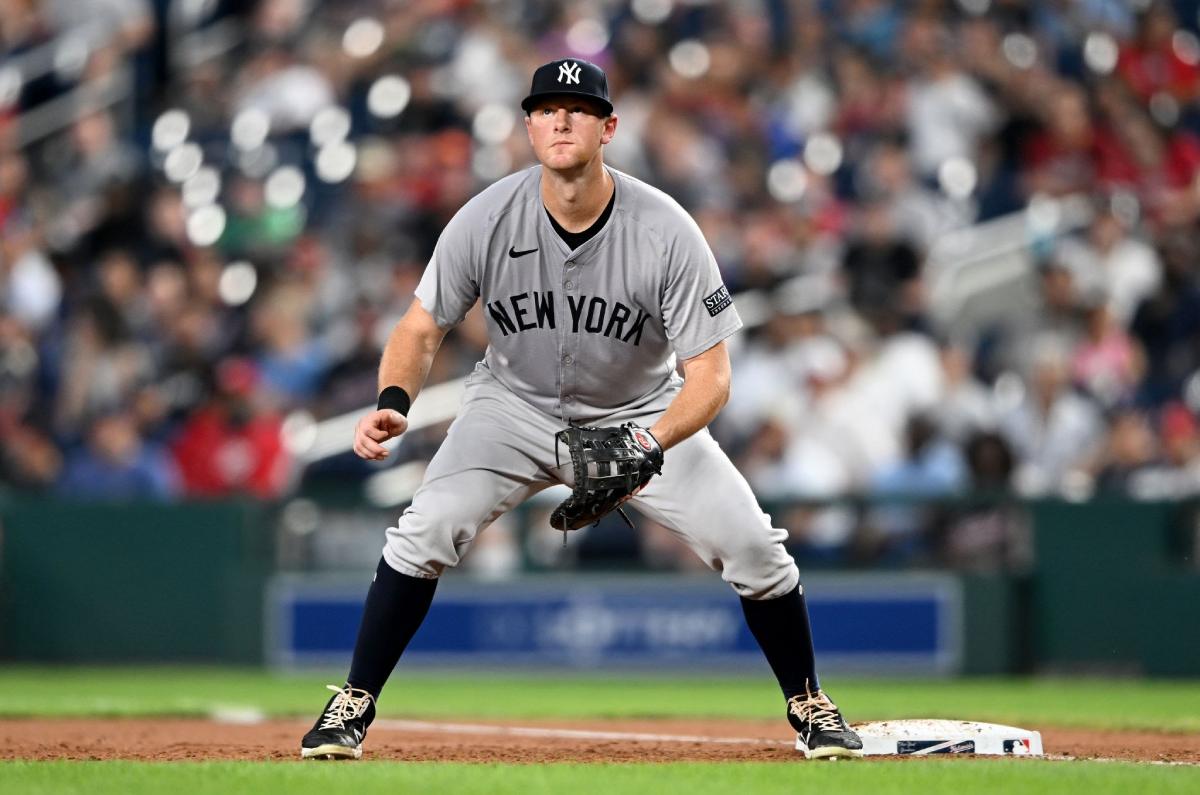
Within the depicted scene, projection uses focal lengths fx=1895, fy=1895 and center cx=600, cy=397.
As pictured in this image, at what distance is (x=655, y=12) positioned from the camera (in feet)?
53.2

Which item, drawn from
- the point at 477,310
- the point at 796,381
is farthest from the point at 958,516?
the point at 477,310

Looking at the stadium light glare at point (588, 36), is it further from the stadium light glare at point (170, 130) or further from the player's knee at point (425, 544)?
the player's knee at point (425, 544)

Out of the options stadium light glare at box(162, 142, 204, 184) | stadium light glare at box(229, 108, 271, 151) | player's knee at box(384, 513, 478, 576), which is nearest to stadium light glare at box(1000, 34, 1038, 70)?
stadium light glare at box(229, 108, 271, 151)

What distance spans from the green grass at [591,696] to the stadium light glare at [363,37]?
603 cm

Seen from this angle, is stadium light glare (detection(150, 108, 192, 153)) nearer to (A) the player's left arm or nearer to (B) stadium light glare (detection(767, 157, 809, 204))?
(B) stadium light glare (detection(767, 157, 809, 204))

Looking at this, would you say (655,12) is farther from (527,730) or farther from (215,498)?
(527,730)

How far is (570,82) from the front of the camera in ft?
18.8

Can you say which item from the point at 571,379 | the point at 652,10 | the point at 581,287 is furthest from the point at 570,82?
the point at 652,10

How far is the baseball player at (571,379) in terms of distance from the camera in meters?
5.90

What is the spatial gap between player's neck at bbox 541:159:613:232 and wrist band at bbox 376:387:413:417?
29.3 inches

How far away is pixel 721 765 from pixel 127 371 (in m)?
8.09

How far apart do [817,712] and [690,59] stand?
1024 centimetres

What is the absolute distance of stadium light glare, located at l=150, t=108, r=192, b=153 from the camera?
15438 mm

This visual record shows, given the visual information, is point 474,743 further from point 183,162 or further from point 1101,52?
point 1101,52
